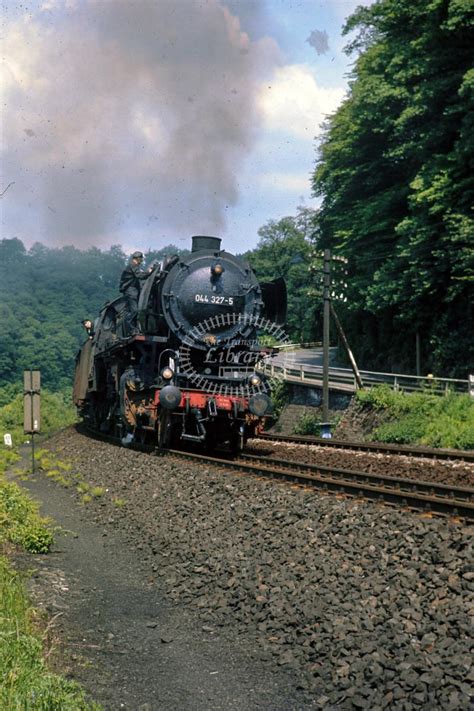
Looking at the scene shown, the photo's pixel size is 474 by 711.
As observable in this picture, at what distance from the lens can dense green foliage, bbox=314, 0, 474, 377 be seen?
75.4ft

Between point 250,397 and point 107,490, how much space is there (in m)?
3.06

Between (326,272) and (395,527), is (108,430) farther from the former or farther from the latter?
(395,527)

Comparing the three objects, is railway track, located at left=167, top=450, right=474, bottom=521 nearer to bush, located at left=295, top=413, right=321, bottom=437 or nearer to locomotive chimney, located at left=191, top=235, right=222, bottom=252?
locomotive chimney, located at left=191, top=235, right=222, bottom=252

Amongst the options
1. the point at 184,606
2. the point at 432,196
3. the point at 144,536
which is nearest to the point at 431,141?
the point at 432,196

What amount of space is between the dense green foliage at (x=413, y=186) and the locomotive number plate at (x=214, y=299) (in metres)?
10.2

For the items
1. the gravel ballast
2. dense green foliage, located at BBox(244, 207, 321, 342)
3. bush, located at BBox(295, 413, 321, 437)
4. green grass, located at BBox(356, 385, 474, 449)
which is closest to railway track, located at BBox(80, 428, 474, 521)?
the gravel ballast

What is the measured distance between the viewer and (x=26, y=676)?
4.39 meters

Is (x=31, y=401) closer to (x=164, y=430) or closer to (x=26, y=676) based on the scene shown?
(x=164, y=430)

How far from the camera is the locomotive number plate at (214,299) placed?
1391 cm

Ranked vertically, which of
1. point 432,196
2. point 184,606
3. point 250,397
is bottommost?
point 184,606

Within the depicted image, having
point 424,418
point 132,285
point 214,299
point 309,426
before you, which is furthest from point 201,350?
point 309,426

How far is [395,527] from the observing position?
22.0 ft

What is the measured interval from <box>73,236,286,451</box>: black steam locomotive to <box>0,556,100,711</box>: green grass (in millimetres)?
7645

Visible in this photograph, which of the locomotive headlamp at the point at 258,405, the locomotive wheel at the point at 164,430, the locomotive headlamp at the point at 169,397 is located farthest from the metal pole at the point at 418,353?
the locomotive headlamp at the point at 169,397
